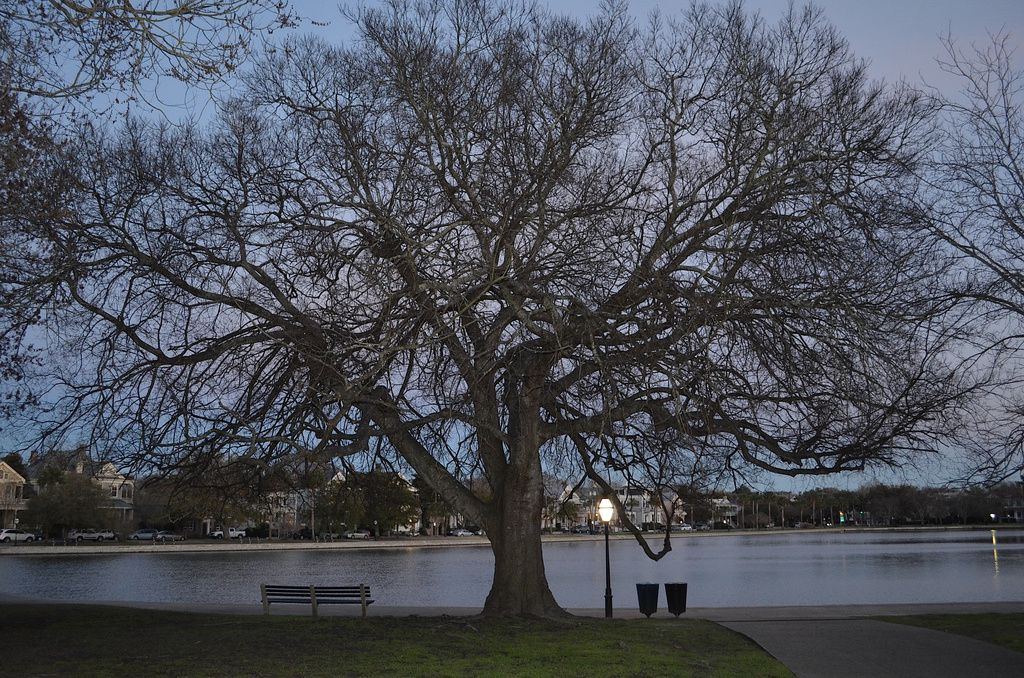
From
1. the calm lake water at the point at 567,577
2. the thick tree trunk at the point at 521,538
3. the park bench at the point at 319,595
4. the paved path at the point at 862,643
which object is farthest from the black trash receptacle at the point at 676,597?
the calm lake water at the point at 567,577

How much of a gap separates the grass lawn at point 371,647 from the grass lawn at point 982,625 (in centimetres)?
392

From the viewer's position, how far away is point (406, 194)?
14.3 metres

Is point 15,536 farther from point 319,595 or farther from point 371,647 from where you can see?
point 371,647

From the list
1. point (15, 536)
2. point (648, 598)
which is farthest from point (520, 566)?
point (15, 536)

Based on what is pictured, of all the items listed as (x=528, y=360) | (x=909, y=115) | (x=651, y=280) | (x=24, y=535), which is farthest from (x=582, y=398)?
(x=24, y=535)

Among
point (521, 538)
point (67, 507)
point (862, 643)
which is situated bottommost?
point (862, 643)

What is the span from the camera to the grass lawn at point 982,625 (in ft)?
47.8

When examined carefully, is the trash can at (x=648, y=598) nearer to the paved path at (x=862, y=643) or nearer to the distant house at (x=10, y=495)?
the paved path at (x=862, y=643)

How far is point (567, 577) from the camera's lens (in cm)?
4262

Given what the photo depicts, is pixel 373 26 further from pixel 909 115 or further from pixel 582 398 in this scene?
pixel 909 115

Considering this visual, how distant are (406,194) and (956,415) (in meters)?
9.35

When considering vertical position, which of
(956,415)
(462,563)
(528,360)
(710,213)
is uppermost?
(710,213)

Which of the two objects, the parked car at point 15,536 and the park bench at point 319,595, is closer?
the park bench at point 319,595

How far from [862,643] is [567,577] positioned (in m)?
28.9
